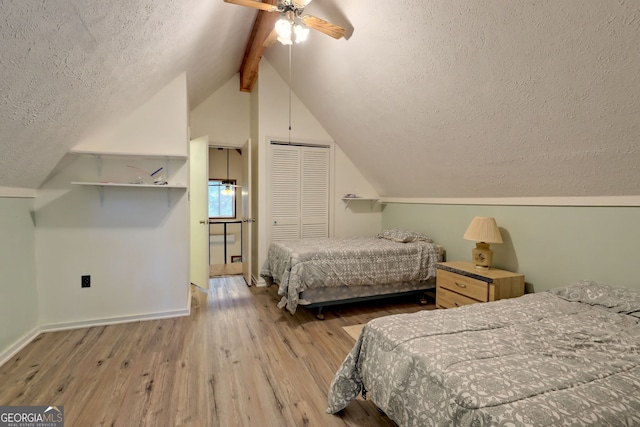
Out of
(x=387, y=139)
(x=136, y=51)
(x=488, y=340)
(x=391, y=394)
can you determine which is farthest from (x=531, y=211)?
(x=136, y=51)

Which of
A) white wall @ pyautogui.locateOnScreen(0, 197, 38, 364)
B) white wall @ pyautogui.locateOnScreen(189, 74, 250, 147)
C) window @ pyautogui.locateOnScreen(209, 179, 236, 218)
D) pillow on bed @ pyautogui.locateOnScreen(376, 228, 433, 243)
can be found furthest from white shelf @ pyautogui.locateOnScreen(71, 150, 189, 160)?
window @ pyautogui.locateOnScreen(209, 179, 236, 218)

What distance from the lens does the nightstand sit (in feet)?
8.27

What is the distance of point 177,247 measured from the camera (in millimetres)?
3037

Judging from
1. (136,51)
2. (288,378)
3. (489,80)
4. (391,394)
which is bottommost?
(288,378)

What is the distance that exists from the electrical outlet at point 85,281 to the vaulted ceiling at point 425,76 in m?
0.91

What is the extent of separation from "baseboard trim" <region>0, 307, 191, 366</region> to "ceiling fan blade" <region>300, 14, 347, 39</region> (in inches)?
114

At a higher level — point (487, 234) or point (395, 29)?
point (395, 29)

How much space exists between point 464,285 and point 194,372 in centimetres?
238

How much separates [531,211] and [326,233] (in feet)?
8.49

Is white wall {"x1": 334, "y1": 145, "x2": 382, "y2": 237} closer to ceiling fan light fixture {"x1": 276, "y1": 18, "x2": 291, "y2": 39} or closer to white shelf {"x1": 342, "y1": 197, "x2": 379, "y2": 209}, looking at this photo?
white shelf {"x1": 342, "y1": 197, "x2": 379, "y2": 209}

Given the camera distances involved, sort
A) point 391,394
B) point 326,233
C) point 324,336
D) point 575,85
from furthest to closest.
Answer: point 326,233 → point 324,336 → point 575,85 → point 391,394

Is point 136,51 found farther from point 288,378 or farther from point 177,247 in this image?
point 288,378

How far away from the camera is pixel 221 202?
7883 mm

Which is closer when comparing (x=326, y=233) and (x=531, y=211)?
(x=531, y=211)
